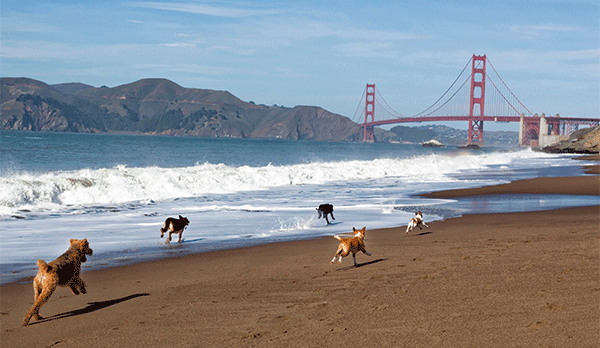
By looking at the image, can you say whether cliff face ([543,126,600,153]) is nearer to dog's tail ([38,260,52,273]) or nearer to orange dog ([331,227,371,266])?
orange dog ([331,227,371,266])

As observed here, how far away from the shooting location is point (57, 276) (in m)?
4.04

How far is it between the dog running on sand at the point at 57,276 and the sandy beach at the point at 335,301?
0.15 metres

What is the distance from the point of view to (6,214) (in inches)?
406

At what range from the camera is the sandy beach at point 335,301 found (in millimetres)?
3467

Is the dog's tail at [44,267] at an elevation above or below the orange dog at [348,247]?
above

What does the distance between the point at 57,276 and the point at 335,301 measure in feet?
7.18

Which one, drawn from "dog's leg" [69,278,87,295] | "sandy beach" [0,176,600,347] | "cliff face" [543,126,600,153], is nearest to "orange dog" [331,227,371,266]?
"sandy beach" [0,176,600,347]

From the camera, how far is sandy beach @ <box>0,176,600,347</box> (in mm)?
3467

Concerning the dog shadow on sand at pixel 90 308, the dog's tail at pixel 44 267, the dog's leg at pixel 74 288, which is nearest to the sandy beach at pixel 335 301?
the dog shadow on sand at pixel 90 308

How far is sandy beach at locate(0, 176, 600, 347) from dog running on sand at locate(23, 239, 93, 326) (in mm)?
146

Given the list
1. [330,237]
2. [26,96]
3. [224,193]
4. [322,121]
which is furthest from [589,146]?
Answer: [26,96]

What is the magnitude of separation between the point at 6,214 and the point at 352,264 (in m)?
7.75

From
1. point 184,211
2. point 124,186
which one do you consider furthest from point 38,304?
point 124,186

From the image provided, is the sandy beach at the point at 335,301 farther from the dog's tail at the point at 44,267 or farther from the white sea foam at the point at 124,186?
the white sea foam at the point at 124,186
